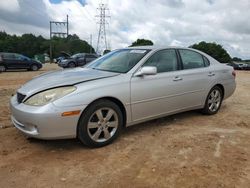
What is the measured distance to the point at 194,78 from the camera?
211 inches

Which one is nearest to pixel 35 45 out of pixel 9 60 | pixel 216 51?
pixel 216 51

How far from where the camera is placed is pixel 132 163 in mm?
3531

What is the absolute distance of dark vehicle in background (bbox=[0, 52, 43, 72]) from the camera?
19969mm

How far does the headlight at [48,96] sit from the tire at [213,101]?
3.14 metres

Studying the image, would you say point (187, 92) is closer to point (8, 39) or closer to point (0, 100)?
point (0, 100)

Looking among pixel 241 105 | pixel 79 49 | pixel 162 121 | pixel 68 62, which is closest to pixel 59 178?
pixel 162 121

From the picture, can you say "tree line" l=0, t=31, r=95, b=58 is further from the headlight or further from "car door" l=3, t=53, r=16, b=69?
the headlight

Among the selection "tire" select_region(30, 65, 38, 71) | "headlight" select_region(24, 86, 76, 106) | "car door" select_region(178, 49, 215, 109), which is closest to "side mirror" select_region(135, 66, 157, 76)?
"car door" select_region(178, 49, 215, 109)

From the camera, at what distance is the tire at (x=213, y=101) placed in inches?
230

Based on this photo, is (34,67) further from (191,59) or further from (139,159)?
(139,159)

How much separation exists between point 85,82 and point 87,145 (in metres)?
0.87

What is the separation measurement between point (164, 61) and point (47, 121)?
2391 mm

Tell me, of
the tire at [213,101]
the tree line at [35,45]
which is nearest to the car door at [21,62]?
the tire at [213,101]

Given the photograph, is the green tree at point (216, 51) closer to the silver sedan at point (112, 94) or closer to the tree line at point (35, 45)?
the tree line at point (35, 45)
